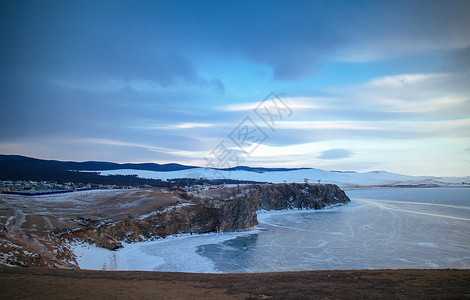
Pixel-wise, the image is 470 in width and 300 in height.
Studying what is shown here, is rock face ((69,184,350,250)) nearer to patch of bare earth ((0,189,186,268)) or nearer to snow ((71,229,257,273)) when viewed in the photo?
snow ((71,229,257,273))

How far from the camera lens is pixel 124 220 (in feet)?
80.5

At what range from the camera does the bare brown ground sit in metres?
7.33

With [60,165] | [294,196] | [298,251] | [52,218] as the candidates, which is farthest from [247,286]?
[60,165]

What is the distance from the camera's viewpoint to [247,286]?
884 centimetres

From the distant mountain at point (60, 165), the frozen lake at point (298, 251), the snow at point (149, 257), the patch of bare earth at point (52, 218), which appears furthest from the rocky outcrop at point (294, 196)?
the distant mountain at point (60, 165)

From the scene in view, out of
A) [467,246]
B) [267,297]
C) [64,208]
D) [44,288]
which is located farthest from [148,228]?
[467,246]

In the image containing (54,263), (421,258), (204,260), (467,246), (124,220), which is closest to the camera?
(54,263)

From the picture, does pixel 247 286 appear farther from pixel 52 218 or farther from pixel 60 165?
pixel 60 165

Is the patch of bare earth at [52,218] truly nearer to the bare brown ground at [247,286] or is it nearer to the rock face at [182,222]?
the rock face at [182,222]

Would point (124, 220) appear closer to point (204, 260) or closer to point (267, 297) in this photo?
point (204, 260)

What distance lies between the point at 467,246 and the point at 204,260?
68.2 ft

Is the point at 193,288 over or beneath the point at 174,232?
over

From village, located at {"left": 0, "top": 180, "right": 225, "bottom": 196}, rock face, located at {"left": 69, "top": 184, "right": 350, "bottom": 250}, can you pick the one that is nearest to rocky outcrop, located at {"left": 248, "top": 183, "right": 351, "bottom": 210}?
rock face, located at {"left": 69, "top": 184, "right": 350, "bottom": 250}

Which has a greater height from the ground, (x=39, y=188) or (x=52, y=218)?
(x=39, y=188)
